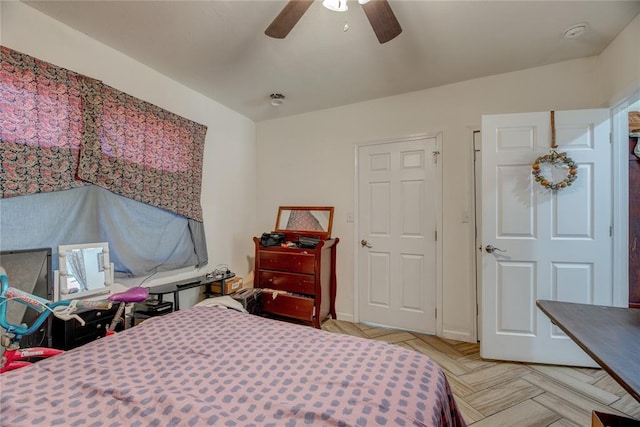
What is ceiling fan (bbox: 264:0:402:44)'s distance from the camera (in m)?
1.35

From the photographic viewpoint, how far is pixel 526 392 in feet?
5.96

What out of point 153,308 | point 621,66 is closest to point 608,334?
point 621,66

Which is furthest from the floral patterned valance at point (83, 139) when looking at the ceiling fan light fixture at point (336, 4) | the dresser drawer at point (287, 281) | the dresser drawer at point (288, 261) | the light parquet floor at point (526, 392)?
the light parquet floor at point (526, 392)

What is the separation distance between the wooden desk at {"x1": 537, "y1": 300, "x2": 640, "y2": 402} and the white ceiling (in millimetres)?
1767

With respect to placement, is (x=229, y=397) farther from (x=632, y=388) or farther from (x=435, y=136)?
(x=435, y=136)

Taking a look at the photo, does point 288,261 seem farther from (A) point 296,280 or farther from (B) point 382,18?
(B) point 382,18

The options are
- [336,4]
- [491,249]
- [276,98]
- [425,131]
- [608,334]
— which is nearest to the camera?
[608,334]

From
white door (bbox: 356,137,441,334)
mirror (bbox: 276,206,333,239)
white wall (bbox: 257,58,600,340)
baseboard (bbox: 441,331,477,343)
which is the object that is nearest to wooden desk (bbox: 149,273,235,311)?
mirror (bbox: 276,206,333,239)

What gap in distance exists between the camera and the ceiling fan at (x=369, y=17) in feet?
4.42

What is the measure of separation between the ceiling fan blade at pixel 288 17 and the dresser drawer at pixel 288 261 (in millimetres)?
1909

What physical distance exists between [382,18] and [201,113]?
2.12 meters

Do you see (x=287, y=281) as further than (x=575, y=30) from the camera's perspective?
Yes

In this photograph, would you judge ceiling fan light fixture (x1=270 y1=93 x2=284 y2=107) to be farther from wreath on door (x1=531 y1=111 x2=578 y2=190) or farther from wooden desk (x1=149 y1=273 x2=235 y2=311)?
wreath on door (x1=531 y1=111 x2=578 y2=190)

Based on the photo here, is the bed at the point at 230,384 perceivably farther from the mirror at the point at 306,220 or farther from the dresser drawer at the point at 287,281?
the mirror at the point at 306,220
